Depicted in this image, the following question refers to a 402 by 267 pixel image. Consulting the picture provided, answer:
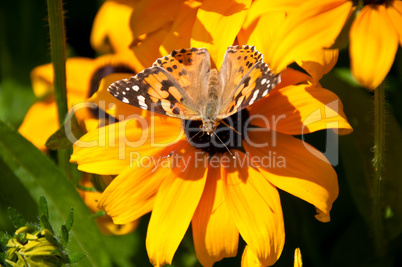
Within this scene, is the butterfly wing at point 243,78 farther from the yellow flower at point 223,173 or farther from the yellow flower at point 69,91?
the yellow flower at point 69,91

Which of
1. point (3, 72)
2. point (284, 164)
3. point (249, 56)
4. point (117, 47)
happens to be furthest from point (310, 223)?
point (3, 72)

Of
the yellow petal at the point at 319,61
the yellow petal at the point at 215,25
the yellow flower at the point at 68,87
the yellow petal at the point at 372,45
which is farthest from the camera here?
the yellow flower at the point at 68,87

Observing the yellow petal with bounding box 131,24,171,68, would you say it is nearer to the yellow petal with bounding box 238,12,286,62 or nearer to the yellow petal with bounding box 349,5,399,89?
the yellow petal with bounding box 238,12,286,62

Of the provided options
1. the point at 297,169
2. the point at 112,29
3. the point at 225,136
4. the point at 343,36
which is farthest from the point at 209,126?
the point at 112,29

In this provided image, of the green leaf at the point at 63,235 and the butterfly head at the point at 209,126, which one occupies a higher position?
the butterfly head at the point at 209,126

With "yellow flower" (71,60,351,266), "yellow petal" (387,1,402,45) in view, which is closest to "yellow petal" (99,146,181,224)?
"yellow flower" (71,60,351,266)

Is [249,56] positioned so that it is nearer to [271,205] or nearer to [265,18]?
[265,18]

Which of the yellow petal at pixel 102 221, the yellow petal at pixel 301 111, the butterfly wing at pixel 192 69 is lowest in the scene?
→ the yellow petal at pixel 102 221

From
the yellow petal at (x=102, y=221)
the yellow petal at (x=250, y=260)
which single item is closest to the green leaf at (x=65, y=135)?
the yellow petal at (x=102, y=221)
